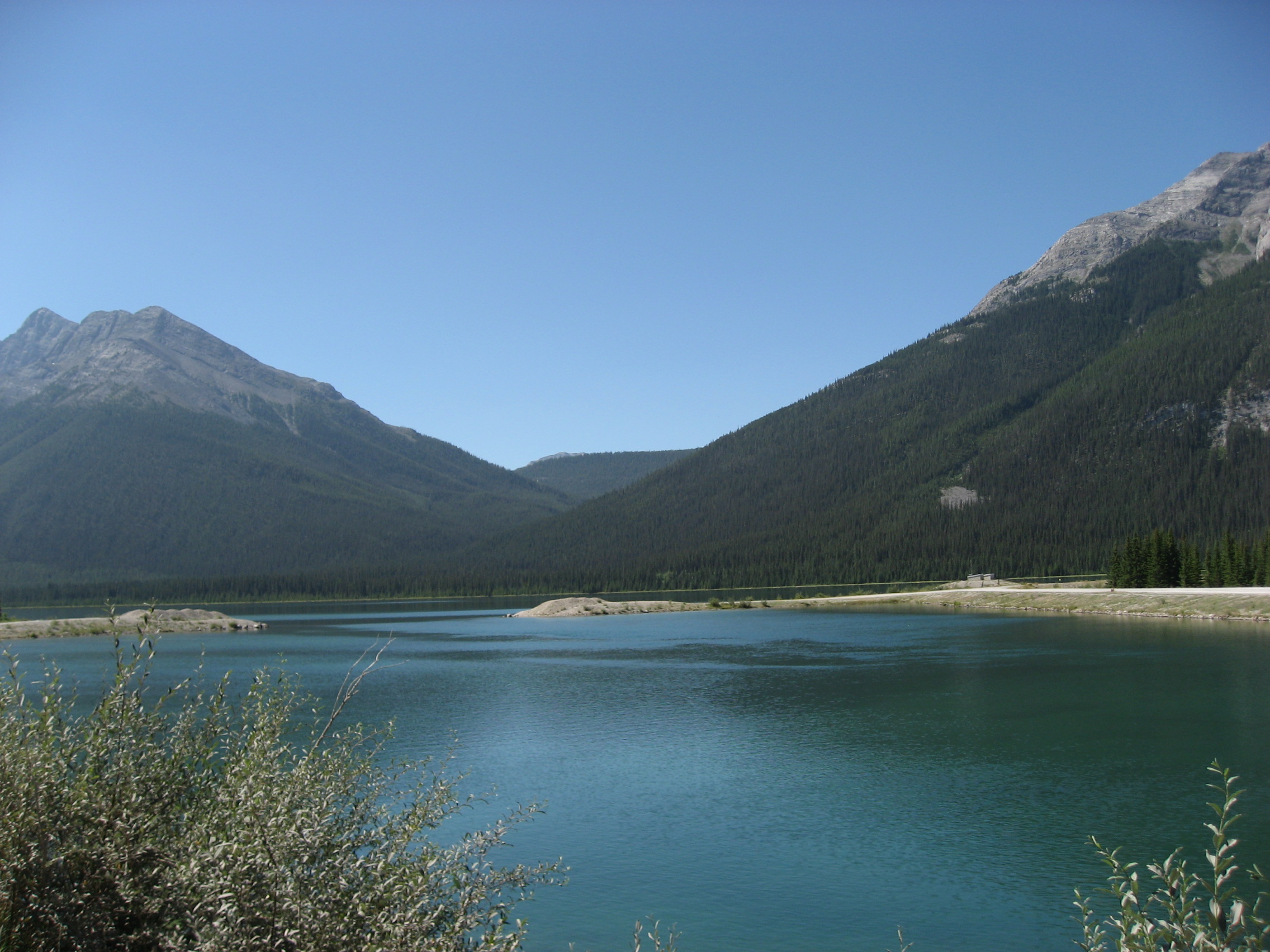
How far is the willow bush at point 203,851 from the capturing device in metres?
9.05

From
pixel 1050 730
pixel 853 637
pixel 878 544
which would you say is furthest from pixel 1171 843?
pixel 878 544

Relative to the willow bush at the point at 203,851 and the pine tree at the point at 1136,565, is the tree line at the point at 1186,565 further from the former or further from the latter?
the willow bush at the point at 203,851

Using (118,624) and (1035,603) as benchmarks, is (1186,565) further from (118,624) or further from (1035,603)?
(118,624)

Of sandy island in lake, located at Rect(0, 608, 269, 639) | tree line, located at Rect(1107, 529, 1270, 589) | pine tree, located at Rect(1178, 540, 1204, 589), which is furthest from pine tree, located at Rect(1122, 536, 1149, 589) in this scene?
sandy island in lake, located at Rect(0, 608, 269, 639)

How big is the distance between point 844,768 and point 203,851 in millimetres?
22918

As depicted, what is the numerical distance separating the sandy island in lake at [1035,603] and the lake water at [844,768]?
25.5 feet

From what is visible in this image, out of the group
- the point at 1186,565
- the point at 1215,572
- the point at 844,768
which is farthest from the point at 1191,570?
the point at 844,768

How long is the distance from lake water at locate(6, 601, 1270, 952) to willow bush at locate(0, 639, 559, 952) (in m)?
7.04

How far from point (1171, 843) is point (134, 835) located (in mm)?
20724

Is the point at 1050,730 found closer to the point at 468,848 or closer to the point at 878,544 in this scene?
the point at 468,848

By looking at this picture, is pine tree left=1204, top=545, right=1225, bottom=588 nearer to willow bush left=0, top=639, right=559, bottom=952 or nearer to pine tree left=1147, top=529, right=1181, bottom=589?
pine tree left=1147, top=529, right=1181, bottom=589

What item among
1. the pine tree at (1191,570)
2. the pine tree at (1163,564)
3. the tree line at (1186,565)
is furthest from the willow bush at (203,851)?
the pine tree at (1163,564)

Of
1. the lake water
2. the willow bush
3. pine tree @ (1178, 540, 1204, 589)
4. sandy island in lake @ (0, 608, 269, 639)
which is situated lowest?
sandy island in lake @ (0, 608, 269, 639)

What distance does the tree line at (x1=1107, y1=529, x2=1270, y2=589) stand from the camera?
84688mm
